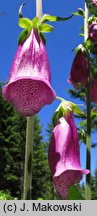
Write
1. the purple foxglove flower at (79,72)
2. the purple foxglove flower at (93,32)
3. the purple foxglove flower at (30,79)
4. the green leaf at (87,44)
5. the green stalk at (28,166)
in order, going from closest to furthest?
the green stalk at (28,166)
the purple foxglove flower at (30,79)
the purple foxglove flower at (79,72)
the green leaf at (87,44)
the purple foxglove flower at (93,32)

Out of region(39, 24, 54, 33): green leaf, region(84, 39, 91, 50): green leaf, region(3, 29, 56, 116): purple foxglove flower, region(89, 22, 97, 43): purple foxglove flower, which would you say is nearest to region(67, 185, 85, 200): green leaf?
region(3, 29, 56, 116): purple foxglove flower

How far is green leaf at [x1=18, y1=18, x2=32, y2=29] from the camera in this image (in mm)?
1389

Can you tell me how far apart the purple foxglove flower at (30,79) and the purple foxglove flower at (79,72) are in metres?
0.37

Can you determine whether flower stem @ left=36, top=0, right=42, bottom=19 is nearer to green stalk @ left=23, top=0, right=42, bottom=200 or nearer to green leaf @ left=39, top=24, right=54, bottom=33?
green leaf @ left=39, top=24, right=54, bottom=33

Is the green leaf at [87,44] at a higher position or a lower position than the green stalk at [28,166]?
higher

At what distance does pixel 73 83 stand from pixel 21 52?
0.49m

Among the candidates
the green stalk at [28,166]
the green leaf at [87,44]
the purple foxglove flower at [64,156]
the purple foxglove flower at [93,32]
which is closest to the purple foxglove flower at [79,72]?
the green leaf at [87,44]

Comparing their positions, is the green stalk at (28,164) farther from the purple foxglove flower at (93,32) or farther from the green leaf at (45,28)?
the purple foxglove flower at (93,32)

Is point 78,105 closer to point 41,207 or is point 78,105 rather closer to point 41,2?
point 41,2

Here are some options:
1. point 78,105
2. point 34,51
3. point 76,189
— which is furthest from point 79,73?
point 76,189

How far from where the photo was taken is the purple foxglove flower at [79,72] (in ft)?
5.74

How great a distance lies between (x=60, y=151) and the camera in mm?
1378

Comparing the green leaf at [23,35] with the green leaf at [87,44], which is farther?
the green leaf at [87,44]

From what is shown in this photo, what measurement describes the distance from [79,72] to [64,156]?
18.4 inches
